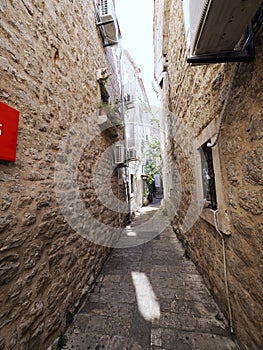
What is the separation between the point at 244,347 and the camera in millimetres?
1341

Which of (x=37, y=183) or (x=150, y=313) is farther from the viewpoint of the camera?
(x=150, y=313)

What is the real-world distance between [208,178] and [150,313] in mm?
1783

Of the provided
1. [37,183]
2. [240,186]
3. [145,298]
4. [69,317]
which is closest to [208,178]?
[240,186]

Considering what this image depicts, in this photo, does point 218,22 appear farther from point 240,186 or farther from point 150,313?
point 150,313

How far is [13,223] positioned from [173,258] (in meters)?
2.87

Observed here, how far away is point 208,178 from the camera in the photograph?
2145 millimetres

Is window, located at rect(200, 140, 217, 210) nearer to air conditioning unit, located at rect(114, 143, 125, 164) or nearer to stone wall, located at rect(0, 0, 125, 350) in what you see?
stone wall, located at rect(0, 0, 125, 350)

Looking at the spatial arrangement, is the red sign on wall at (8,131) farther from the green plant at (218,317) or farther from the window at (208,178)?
the green plant at (218,317)

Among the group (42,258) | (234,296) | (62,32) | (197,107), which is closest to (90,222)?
(42,258)

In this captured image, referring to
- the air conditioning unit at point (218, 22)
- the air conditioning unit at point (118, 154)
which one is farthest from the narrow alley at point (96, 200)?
the air conditioning unit at point (118, 154)

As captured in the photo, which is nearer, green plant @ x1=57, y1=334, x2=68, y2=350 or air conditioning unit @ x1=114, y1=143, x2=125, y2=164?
green plant @ x1=57, y1=334, x2=68, y2=350

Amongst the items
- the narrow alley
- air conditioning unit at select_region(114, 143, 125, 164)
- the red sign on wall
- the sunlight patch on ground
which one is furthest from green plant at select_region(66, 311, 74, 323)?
air conditioning unit at select_region(114, 143, 125, 164)

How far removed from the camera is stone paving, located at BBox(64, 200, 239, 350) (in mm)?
1533

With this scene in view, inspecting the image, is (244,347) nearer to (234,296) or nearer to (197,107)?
(234,296)
